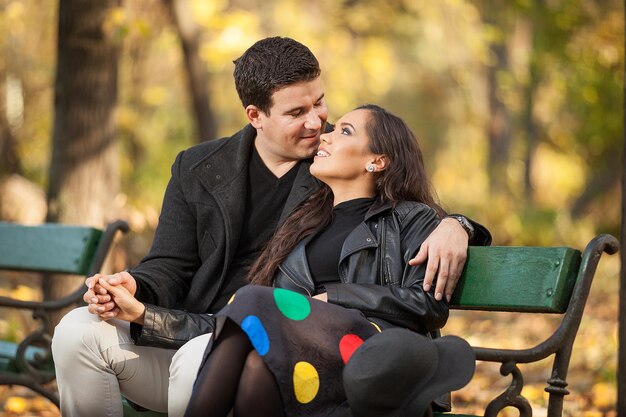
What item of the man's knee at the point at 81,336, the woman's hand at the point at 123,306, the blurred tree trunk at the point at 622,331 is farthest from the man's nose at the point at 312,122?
the blurred tree trunk at the point at 622,331

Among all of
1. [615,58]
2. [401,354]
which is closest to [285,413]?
[401,354]

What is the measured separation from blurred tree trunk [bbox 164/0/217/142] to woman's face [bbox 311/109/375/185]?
6.70 m

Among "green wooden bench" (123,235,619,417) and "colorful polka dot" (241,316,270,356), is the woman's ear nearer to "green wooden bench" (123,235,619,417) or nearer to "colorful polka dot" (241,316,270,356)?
"green wooden bench" (123,235,619,417)

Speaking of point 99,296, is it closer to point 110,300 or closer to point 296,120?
point 110,300

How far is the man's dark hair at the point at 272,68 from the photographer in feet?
13.9

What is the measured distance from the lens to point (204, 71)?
36.3 feet

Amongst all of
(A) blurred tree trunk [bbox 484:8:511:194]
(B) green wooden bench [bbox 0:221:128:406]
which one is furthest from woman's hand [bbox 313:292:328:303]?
(A) blurred tree trunk [bbox 484:8:511:194]

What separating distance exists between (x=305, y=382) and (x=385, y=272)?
0.62 metres

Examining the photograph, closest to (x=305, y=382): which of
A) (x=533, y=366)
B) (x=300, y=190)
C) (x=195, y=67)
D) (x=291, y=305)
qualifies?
(x=291, y=305)

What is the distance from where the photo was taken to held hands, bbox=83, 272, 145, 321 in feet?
12.2

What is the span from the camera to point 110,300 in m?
3.75

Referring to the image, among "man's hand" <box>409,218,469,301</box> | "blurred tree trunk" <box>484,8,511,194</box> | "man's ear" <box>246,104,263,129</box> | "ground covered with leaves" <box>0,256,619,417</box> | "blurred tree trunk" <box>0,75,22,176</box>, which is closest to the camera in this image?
"man's hand" <box>409,218,469,301</box>

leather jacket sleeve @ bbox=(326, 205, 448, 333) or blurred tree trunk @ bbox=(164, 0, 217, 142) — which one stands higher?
blurred tree trunk @ bbox=(164, 0, 217, 142)

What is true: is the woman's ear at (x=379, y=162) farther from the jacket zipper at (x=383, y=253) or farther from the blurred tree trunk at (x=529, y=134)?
the blurred tree trunk at (x=529, y=134)
